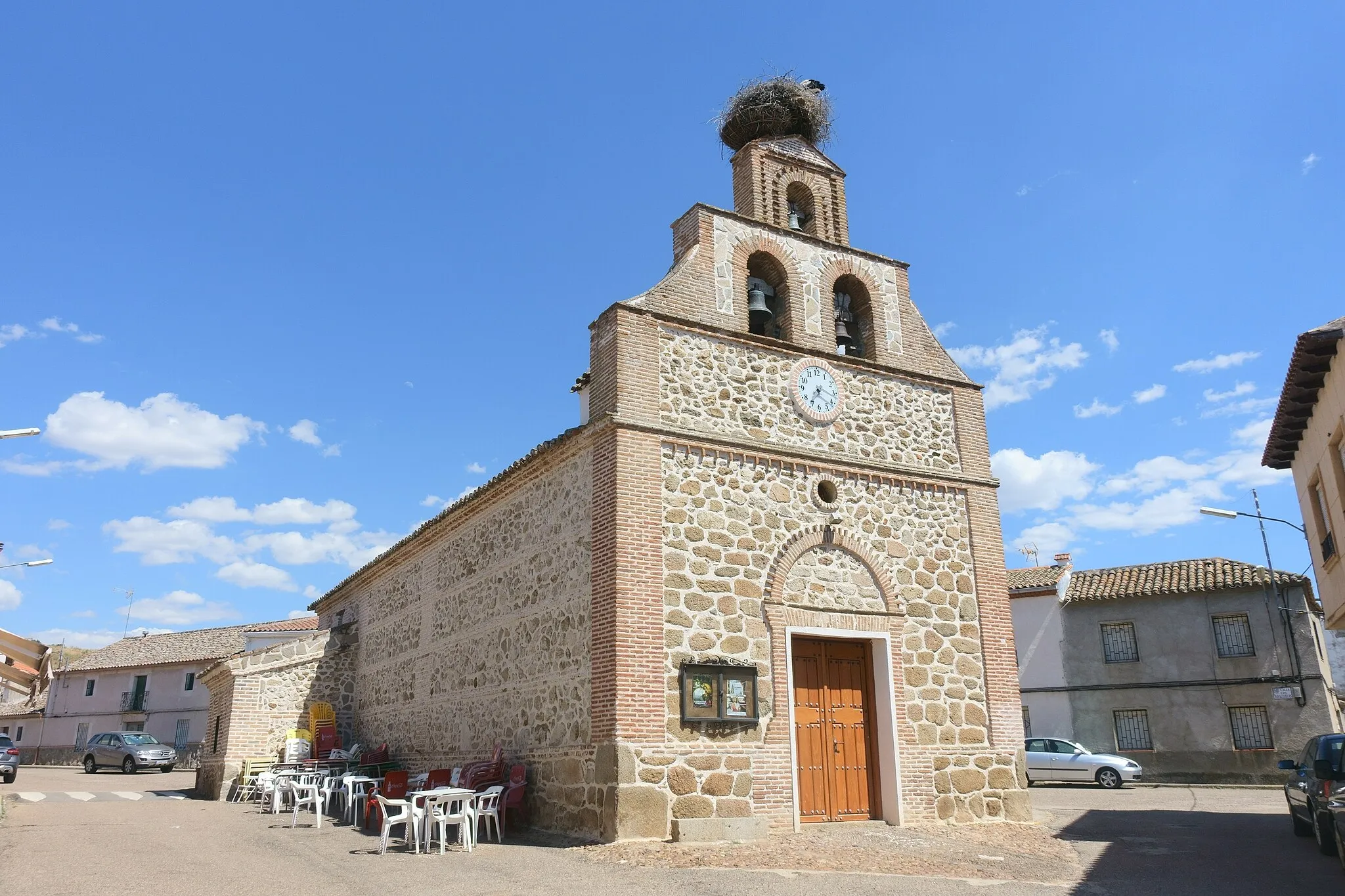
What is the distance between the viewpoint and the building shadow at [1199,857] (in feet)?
26.7

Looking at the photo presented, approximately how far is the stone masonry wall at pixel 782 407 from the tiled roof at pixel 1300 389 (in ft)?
14.5

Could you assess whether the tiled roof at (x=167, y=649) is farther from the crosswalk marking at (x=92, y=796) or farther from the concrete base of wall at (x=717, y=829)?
the concrete base of wall at (x=717, y=829)

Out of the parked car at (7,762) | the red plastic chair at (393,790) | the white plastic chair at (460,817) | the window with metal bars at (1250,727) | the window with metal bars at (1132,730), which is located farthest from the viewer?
the parked car at (7,762)

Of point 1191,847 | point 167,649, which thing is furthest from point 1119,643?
point 167,649

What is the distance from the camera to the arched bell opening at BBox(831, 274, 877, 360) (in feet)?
45.4

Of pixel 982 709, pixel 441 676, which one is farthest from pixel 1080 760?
pixel 441 676

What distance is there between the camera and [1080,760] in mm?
22203

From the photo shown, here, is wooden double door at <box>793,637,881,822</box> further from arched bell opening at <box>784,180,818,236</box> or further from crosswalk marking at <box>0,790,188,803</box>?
crosswalk marking at <box>0,790,188,803</box>

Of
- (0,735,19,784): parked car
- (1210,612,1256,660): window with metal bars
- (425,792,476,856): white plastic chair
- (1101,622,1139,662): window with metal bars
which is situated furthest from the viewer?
(1101,622,1139,662): window with metal bars

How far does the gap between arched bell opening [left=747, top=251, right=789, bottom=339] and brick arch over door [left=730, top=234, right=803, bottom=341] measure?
0.02 m

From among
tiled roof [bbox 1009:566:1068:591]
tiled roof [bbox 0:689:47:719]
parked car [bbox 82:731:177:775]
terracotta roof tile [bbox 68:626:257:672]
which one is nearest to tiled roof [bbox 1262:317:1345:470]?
tiled roof [bbox 1009:566:1068:591]

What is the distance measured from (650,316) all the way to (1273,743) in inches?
843

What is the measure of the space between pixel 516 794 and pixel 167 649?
41.3m

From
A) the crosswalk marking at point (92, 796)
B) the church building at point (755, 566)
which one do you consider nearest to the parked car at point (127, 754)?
the crosswalk marking at point (92, 796)
